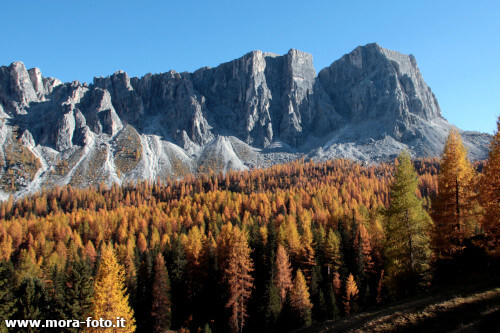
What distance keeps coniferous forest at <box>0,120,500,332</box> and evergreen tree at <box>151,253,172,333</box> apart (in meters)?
0.16

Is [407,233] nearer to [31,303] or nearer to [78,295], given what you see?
[78,295]

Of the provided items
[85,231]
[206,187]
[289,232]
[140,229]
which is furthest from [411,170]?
[206,187]

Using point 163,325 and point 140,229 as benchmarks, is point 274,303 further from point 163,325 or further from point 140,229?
point 140,229

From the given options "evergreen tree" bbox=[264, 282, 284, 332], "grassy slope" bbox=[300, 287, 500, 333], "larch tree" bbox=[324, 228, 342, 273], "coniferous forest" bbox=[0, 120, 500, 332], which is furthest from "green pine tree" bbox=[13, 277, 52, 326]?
"larch tree" bbox=[324, 228, 342, 273]

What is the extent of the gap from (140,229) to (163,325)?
2182 inches

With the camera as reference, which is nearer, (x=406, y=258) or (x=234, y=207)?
(x=406, y=258)

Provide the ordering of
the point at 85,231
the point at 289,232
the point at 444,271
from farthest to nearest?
1. the point at 85,231
2. the point at 289,232
3. the point at 444,271

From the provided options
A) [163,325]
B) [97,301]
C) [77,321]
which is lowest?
[163,325]

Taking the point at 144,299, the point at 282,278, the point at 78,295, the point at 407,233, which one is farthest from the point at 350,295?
the point at 78,295

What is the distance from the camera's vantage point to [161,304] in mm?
41906

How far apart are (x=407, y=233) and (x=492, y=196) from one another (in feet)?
21.2

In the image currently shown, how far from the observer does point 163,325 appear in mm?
41250

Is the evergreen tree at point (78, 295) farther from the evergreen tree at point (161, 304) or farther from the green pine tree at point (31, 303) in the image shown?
the evergreen tree at point (161, 304)

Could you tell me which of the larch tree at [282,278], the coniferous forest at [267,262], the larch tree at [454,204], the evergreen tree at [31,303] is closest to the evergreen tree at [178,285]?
the coniferous forest at [267,262]
